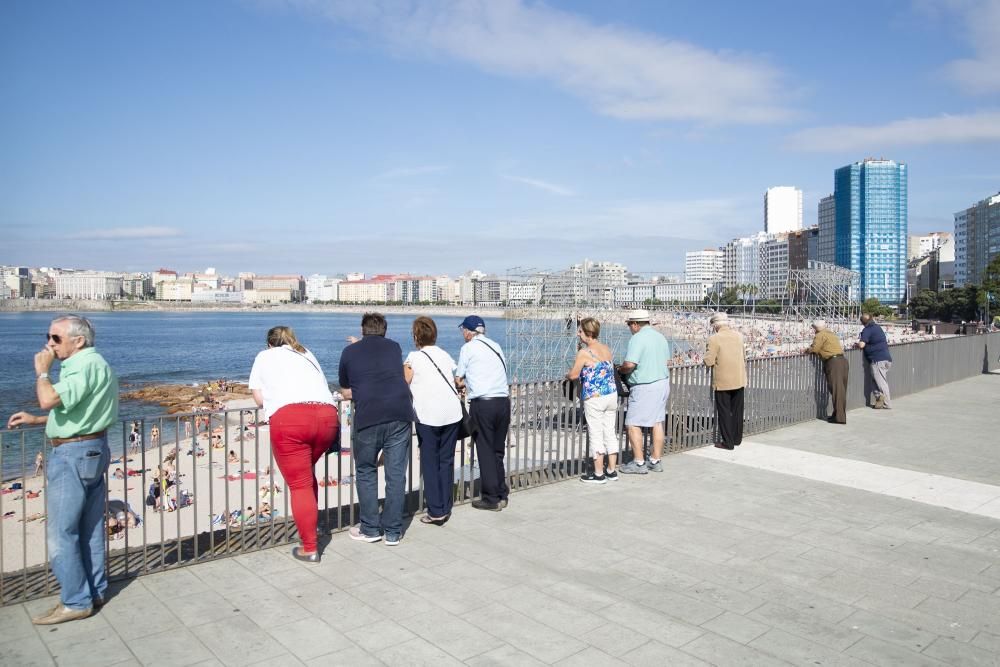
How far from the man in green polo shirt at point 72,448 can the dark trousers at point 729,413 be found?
22.8 ft


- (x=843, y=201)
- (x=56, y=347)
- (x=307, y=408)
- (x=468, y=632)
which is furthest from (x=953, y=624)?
(x=843, y=201)

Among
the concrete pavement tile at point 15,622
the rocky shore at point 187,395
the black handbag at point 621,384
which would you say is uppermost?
the black handbag at point 621,384

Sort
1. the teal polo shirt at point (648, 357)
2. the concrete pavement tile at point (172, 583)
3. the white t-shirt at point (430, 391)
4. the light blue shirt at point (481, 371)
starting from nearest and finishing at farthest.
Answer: the concrete pavement tile at point (172, 583), the white t-shirt at point (430, 391), the light blue shirt at point (481, 371), the teal polo shirt at point (648, 357)

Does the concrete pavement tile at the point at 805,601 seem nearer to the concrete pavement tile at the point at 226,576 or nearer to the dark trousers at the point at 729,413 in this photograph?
the concrete pavement tile at the point at 226,576

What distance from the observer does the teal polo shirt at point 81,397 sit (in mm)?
4078

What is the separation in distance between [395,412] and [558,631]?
2051 mm

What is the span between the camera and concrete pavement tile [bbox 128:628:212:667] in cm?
375

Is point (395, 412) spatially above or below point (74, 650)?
above

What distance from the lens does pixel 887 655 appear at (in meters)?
3.88

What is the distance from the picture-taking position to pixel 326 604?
4465mm

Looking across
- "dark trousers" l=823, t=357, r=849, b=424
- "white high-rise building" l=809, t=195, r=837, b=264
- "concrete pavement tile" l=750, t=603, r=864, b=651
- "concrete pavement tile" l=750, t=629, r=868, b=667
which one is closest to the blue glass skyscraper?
"white high-rise building" l=809, t=195, r=837, b=264

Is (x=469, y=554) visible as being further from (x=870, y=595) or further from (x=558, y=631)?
(x=870, y=595)

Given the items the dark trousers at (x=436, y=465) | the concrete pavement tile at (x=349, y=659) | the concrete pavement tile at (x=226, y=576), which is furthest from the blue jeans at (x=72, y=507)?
the dark trousers at (x=436, y=465)

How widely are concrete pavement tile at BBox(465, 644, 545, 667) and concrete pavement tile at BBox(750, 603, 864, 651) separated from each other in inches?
55.3
